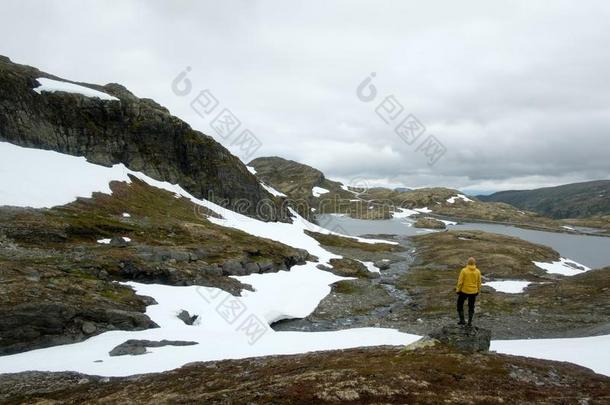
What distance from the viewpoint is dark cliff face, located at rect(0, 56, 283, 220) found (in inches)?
3275

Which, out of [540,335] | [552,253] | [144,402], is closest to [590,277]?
[540,335]

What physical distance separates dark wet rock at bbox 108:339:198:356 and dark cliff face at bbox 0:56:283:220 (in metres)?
70.0

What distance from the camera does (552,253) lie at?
117 m

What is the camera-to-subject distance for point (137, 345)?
29906 millimetres

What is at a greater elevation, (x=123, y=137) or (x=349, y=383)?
(x=123, y=137)

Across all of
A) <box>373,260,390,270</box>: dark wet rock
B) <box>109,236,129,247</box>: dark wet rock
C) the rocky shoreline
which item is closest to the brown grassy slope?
the rocky shoreline

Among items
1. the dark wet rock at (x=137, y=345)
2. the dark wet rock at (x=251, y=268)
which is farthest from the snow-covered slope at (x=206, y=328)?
the dark wet rock at (x=251, y=268)

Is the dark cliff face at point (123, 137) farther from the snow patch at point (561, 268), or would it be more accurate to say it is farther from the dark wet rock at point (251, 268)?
the snow patch at point (561, 268)

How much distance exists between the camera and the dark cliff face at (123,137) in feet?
273

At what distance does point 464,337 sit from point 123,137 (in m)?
95.0

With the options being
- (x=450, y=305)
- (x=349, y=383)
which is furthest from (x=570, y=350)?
(x=450, y=305)

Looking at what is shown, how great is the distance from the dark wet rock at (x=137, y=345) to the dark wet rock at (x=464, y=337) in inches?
745

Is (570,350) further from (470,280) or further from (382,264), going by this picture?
(382,264)

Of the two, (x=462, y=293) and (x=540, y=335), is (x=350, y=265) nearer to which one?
(x=540, y=335)
